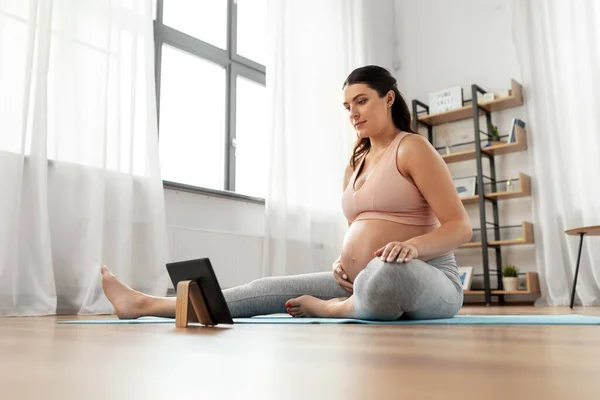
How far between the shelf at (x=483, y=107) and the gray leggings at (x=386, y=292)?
3.20m

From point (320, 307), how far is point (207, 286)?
1.32 feet

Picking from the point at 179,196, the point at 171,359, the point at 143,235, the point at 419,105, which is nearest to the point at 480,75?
the point at 419,105

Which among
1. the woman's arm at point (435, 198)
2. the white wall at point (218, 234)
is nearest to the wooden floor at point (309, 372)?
the woman's arm at point (435, 198)

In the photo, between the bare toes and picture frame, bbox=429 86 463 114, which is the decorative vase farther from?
the bare toes

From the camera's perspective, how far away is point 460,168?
193 inches

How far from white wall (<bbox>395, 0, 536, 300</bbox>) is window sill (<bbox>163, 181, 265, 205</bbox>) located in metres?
1.90

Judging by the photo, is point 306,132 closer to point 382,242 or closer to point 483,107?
point 483,107

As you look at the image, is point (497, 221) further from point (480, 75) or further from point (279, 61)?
point (279, 61)

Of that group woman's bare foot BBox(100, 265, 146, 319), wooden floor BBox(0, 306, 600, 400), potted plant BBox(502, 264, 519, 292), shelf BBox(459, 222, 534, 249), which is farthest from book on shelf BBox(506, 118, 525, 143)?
wooden floor BBox(0, 306, 600, 400)

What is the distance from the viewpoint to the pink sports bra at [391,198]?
65.2 inches

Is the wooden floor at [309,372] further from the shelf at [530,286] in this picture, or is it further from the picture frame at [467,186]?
the picture frame at [467,186]

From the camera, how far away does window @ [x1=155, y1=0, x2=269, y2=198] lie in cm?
376

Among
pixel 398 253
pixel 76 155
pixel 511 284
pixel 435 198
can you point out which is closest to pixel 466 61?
pixel 511 284

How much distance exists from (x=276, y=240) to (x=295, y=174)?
21.6 inches
